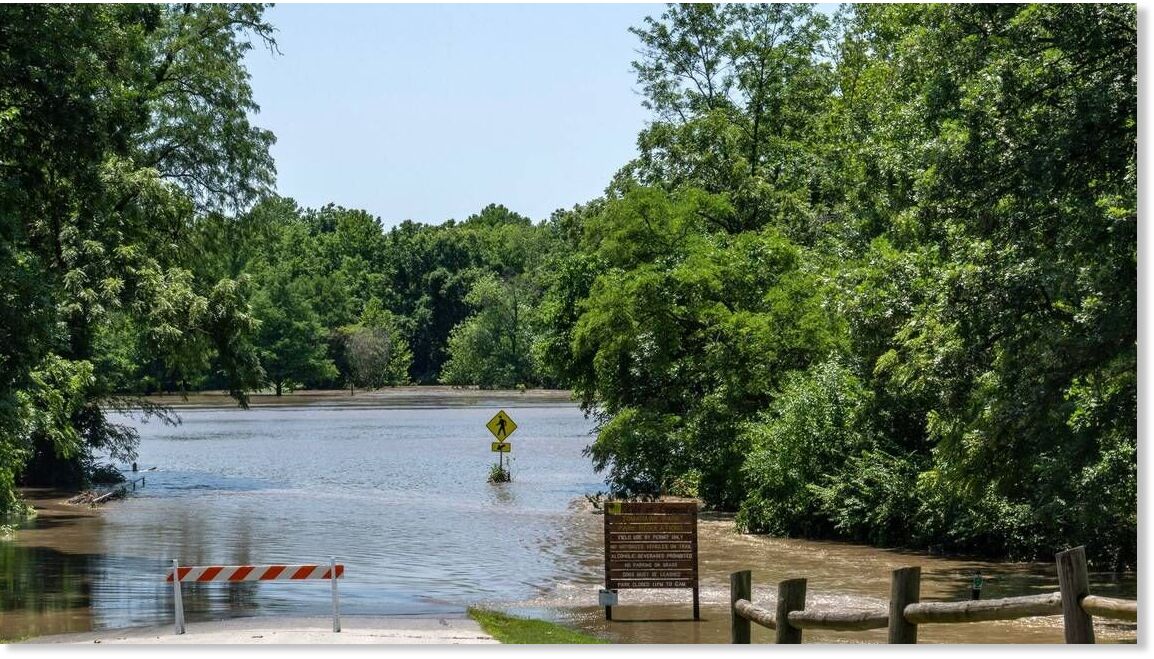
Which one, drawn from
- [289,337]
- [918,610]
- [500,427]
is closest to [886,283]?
[918,610]

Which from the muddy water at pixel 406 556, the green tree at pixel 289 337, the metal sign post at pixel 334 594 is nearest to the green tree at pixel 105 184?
the muddy water at pixel 406 556

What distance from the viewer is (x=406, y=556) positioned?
27328 millimetres

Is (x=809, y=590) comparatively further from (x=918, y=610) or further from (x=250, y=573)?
(x=918, y=610)

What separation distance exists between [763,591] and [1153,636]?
33.5 feet

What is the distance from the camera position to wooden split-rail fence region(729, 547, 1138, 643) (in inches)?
425

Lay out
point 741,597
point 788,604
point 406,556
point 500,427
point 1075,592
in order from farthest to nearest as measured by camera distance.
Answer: point 500,427 → point 406,556 → point 741,597 → point 788,604 → point 1075,592

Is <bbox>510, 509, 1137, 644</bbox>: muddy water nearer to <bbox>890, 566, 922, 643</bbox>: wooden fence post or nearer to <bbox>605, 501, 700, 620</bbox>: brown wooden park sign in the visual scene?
<bbox>605, 501, 700, 620</bbox>: brown wooden park sign

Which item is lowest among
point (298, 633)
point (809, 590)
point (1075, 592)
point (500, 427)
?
point (809, 590)

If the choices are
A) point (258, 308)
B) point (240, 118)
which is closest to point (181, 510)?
point (240, 118)

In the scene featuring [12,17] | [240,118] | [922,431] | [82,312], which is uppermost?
[240,118]

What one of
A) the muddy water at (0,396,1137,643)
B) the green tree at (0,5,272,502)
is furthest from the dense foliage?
the green tree at (0,5,272,502)

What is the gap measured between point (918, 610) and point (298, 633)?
6.50m

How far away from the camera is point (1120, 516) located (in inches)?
899

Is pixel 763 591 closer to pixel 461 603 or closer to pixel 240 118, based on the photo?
pixel 461 603
